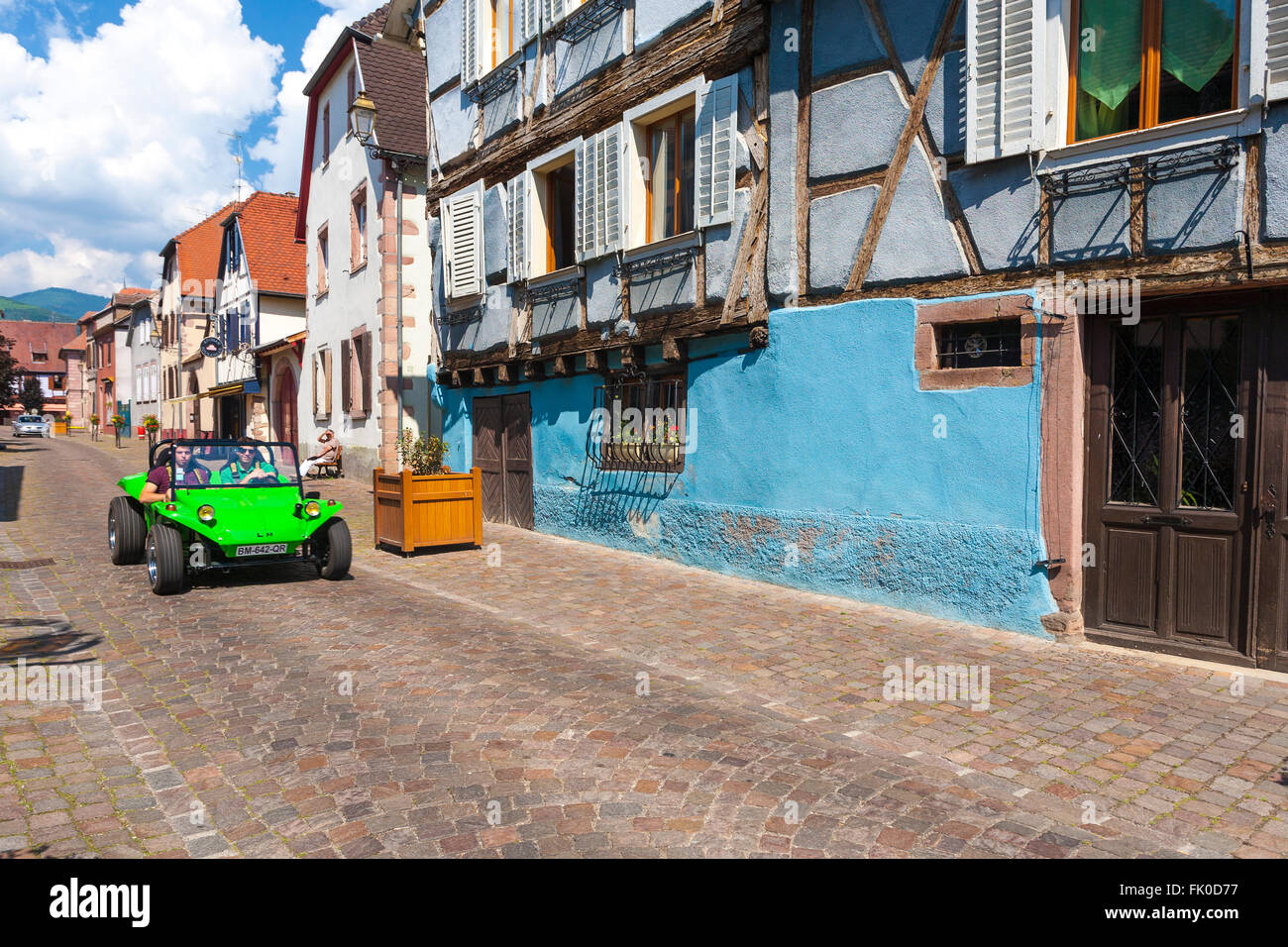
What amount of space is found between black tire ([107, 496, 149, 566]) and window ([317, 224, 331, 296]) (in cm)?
1310

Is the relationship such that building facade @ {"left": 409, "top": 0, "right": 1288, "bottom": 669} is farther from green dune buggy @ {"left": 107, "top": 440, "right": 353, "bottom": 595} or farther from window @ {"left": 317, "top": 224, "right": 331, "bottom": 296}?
window @ {"left": 317, "top": 224, "right": 331, "bottom": 296}

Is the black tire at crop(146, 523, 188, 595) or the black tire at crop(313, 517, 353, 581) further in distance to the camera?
the black tire at crop(313, 517, 353, 581)

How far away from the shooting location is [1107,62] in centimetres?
659

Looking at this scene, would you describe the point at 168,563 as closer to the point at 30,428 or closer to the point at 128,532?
the point at 128,532

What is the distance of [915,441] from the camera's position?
303 inches

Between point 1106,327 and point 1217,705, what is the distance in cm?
285

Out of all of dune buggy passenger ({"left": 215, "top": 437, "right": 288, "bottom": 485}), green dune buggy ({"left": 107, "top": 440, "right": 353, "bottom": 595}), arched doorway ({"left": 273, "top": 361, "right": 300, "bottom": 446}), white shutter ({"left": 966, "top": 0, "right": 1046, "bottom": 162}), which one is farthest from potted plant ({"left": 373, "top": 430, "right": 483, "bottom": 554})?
arched doorway ({"left": 273, "top": 361, "right": 300, "bottom": 446})

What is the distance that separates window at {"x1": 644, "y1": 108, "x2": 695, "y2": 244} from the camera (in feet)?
33.6

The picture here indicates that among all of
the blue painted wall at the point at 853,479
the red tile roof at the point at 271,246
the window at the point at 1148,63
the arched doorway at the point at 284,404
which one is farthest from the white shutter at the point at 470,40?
the red tile roof at the point at 271,246

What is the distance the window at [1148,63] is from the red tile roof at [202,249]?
36.5 metres

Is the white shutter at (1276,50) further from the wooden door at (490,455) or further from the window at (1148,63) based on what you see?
the wooden door at (490,455)

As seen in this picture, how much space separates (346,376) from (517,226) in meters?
9.31

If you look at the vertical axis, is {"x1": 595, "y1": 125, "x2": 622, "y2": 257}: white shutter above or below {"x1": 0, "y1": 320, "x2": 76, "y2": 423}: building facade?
below

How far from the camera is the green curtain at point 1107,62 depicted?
6.46m
